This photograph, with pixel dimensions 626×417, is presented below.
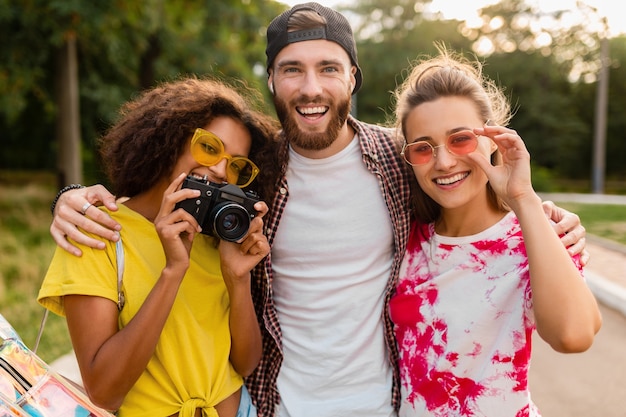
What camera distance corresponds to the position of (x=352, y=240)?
237 cm

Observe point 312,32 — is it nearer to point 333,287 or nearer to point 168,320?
point 333,287

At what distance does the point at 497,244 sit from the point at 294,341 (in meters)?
0.92

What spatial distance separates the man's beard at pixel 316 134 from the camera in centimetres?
236

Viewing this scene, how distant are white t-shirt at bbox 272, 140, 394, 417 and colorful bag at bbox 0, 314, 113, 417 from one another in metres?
0.82

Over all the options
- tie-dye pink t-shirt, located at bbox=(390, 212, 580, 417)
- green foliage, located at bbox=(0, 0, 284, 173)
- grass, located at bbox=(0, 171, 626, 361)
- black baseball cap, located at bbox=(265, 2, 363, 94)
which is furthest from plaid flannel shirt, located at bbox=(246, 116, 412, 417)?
green foliage, located at bbox=(0, 0, 284, 173)

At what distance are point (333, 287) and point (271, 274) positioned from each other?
10.7 inches

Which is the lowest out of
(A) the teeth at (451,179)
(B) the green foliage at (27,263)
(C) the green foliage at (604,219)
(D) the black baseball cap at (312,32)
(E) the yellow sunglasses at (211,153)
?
(B) the green foliage at (27,263)

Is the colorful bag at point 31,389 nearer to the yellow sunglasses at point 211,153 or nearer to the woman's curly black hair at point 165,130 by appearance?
the woman's curly black hair at point 165,130

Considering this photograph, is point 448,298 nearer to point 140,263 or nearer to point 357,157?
point 357,157

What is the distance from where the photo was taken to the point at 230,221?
1.92m

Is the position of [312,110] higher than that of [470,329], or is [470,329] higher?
[312,110]

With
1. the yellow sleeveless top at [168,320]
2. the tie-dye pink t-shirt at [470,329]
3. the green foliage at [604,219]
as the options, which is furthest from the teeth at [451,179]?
the green foliage at [604,219]

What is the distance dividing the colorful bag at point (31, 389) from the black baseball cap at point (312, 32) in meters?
1.51

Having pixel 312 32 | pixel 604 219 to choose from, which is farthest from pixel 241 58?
pixel 312 32
